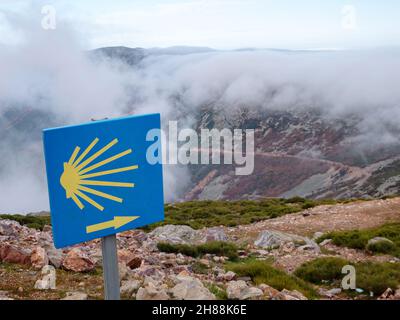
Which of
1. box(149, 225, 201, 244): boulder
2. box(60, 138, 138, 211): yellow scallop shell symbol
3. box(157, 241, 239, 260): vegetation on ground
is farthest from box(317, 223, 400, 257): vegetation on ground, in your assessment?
box(60, 138, 138, 211): yellow scallop shell symbol

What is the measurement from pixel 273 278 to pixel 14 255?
503 centimetres

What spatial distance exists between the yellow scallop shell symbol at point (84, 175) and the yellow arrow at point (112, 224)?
135 millimetres

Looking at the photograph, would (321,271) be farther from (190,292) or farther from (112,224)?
(112,224)

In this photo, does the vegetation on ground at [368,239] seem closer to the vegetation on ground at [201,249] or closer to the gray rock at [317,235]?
the gray rock at [317,235]

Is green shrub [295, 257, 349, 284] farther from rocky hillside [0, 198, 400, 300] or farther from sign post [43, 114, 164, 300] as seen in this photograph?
sign post [43, 114, 164, 300]

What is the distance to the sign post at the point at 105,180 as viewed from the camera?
12.8 ft

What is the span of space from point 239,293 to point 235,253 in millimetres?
5953

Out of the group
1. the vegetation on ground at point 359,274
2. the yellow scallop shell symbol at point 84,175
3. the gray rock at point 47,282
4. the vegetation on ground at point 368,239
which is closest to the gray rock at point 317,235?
the vegetation on ground at point 368,239

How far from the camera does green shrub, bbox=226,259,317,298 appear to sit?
27.3 feet

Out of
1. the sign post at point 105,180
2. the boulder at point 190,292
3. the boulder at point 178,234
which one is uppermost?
the sign post at point 105,180

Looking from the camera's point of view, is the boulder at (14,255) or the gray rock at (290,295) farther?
the boulder at (14,255)

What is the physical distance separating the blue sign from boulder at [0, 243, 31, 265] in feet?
20.0

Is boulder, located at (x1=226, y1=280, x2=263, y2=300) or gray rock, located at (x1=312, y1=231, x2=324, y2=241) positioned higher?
gray rock, located at (x1=312, y1=231, x2=324, y2=241)

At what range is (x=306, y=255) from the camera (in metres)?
12.3
